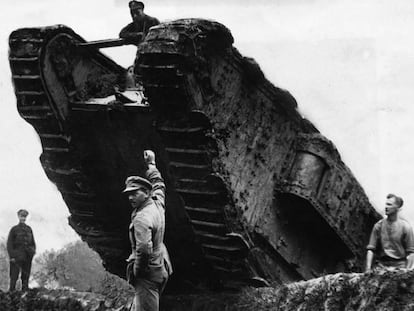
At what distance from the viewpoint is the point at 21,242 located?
13867 millimetres

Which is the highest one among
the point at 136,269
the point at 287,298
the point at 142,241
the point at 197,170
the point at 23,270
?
the point at 23,270

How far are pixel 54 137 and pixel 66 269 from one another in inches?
555

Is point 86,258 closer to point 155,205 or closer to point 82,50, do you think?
point 82,50

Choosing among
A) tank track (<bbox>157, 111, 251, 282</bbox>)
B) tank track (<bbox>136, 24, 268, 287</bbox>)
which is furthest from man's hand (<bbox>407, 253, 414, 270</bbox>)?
tank track (<bbox>157, 111, 251, 282</bbox>)

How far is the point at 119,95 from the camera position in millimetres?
10242

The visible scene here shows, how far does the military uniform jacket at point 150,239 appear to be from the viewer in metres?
8.59

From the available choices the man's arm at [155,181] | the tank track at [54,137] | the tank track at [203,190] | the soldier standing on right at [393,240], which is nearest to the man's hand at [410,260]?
the soldier standing on right at [393,240]

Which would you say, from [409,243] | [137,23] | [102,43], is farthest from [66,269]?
[409,243]

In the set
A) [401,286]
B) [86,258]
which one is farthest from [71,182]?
[86,258]

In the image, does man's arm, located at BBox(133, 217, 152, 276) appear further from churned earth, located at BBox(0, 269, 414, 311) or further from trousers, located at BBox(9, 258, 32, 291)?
trousers, located at BBox(9, 258, 32, 291)

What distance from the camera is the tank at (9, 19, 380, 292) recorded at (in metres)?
9.87

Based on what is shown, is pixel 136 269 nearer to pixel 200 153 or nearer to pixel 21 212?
pixel 200 153

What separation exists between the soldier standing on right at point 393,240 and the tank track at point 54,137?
3176 millimetres

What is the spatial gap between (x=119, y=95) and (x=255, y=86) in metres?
1.42
